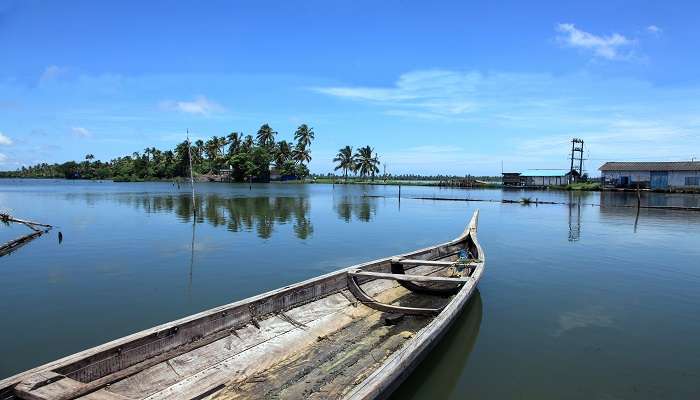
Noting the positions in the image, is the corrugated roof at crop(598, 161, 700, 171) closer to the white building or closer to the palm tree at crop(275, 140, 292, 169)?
the white building

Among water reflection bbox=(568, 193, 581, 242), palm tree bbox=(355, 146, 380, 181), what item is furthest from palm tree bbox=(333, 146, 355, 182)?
water reflection bbox=(568, 193, 581, 242)

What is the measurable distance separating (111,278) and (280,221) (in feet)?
44.3

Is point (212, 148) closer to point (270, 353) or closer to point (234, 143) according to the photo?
point (234, 143)

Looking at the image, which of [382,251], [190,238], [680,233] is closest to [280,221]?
[190,238]

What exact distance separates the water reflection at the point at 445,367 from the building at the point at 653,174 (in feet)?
215

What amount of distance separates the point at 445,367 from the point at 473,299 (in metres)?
3.78

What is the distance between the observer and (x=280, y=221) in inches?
993

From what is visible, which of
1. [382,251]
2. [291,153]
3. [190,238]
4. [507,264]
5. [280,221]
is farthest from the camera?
[291,153]

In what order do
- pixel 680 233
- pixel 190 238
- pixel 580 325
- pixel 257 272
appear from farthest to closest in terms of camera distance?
pixel 680 233 < pixel 190 238 < pixel 257 272 < pixel 580 325

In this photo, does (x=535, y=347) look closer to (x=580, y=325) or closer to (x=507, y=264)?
(x=580, y=325)

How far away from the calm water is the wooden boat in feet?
3.14

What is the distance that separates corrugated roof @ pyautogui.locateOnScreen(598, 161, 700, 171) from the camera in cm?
6104

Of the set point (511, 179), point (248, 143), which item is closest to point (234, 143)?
point (248, 143)

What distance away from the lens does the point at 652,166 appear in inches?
2534
